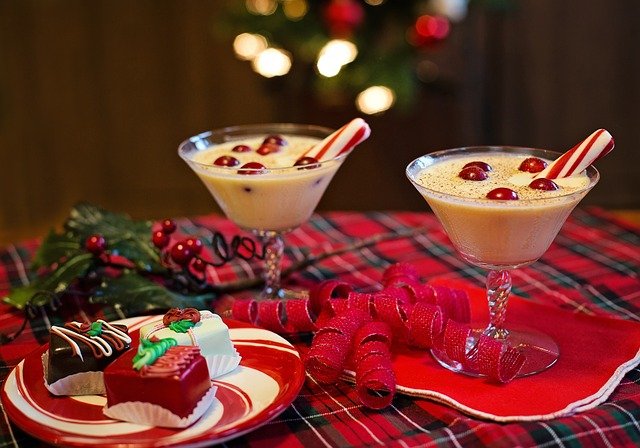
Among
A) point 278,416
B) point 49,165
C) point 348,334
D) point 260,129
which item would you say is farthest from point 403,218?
point 49,165

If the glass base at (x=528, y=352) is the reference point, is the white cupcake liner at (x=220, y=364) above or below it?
above

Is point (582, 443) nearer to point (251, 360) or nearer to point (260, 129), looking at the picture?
point (251, 360)

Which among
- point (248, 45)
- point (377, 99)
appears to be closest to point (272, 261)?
point (377, 99)

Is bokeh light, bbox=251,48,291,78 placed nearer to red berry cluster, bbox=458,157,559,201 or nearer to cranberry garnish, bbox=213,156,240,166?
cranberry garnish, bbox=213,156,240,166

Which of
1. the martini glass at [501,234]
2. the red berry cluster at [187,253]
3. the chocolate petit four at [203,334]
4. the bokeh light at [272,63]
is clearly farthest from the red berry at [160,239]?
the bokeh light at [272,63]

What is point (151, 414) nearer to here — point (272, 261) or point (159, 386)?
point (159, 386)

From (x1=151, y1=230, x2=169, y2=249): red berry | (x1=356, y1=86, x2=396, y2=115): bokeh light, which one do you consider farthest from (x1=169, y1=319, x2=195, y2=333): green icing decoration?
(x1=356, y1=86, x2=396, y2=115): bokeh light

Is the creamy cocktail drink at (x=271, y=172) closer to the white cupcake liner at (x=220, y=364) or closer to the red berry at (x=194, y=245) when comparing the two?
the red berry at (x=194, y=245)
